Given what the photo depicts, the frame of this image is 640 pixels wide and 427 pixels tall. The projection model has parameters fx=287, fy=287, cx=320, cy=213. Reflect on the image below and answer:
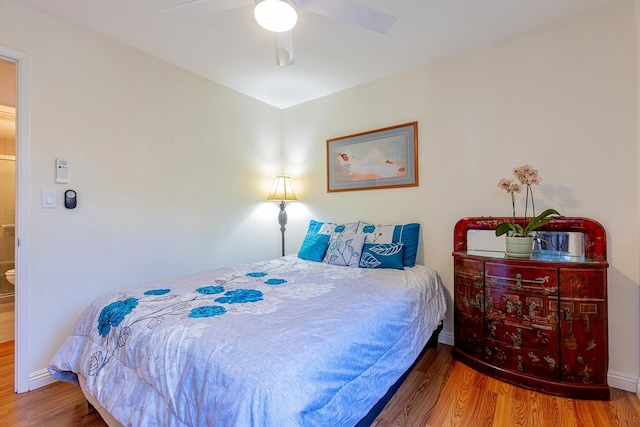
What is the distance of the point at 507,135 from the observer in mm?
2203

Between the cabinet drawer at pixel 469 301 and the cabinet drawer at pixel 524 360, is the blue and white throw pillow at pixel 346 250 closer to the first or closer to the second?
the cabinet drawer at pixel 469 301

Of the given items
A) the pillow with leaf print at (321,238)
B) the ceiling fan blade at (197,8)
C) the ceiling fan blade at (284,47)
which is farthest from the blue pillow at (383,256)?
the ceiling fan blade at (197,8)

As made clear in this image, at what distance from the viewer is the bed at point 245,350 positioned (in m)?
0.90

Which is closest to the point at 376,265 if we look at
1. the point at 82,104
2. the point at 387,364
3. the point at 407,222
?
the point at 407,222

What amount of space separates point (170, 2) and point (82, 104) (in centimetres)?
96

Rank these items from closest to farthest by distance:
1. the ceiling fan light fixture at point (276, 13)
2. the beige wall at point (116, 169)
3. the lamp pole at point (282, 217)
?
1. the ceiling fan light fixture at point (276, 13)
2. the beige wall at point (116, 169)
3. the lamp pole at point (282, 217)

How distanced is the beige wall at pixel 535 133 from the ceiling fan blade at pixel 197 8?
1727mm

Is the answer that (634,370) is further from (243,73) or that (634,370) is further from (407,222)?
(243,73)

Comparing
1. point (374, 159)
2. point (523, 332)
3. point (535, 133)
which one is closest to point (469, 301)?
point (523, 332)

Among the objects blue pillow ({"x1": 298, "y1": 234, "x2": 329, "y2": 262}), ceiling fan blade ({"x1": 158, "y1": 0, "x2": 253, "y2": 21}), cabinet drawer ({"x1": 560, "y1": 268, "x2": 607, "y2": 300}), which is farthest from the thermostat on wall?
cabinet drawer ({"x1": 560, "y1": 268, "x2": 607, "y2": 300})

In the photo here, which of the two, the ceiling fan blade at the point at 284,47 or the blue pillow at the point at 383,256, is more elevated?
the ceiling fan blade at the point at 284,47

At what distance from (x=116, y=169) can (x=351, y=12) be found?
6.59 feet

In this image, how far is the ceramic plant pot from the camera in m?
1.89

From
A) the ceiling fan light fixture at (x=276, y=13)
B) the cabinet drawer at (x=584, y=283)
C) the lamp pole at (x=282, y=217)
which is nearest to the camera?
the ceiling fan light fixture at (x=276, y=13)
